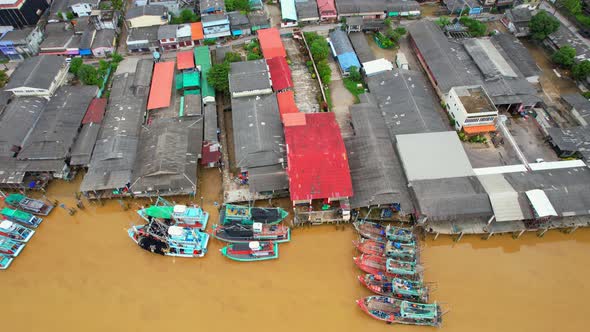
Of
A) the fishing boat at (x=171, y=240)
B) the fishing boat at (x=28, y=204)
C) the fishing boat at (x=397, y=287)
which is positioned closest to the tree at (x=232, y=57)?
the fishing boat at (x=171, y=240)

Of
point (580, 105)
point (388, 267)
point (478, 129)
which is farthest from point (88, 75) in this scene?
point (580, 105)

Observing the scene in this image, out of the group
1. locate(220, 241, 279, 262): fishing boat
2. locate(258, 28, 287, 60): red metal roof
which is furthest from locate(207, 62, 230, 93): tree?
locate(220, 241, 279, 262): fishing boat

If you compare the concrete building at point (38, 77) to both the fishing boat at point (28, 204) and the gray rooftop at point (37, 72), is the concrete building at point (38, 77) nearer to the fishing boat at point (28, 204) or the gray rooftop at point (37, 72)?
the gray rooftop at point (37, 72)

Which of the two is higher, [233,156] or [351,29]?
[351,29]

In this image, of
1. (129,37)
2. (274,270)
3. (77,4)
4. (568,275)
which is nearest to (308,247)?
(274,270)

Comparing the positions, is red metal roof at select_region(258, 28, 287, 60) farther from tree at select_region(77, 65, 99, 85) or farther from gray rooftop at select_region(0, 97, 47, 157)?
gray rooftop at select_region(0, 97, 47, 157)

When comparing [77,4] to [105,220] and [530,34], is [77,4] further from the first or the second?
[530,34]
